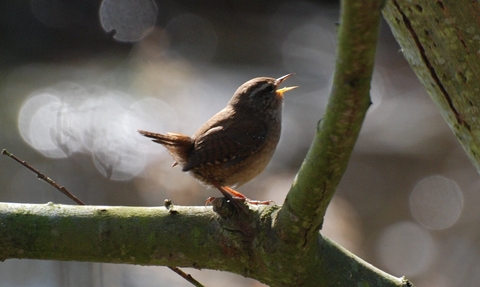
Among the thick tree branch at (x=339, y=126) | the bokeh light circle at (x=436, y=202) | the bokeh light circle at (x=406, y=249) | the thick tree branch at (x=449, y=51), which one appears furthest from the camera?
the bokeh light circle at (x=436, y=202)

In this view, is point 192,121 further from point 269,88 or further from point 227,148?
point 227,148

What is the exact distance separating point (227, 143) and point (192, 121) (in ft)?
12.8

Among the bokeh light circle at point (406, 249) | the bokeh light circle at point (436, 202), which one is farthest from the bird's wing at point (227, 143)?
the bokeh light circle at point (436, 202)

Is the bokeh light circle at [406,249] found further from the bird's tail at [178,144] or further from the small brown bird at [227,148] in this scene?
the bird's tail at [178,144]

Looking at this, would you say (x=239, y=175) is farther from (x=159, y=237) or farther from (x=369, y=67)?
(x=369, y=67)

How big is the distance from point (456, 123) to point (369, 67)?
941 millimetres

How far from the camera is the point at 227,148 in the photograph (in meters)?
3.00

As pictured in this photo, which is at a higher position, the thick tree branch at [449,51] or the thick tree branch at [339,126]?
the thick tree branch at [449,51]

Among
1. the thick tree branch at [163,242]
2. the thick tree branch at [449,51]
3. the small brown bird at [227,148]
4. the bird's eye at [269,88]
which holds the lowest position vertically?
the thick tree branch at [163,242]

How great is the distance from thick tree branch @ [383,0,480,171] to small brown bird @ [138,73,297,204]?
1.08 m

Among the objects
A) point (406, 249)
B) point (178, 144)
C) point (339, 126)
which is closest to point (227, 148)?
point (178, 144)

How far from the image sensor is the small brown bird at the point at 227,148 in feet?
9.55

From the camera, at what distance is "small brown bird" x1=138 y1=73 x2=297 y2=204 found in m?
2.91

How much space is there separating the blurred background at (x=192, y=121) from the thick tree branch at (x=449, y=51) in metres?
2.40
